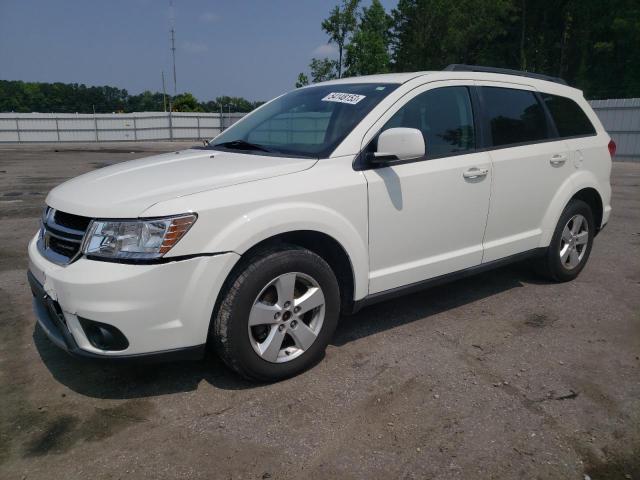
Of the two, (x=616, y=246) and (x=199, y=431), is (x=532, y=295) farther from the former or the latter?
(x=199, y=431)

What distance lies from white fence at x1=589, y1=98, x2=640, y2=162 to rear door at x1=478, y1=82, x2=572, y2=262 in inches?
708

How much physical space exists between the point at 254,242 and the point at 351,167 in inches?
31.4

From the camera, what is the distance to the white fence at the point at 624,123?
768 inches

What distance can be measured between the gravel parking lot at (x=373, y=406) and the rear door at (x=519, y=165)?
24.0 inches

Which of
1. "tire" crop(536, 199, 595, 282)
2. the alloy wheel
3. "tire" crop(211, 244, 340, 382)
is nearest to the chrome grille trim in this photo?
"tire" crop(211, 244, 340, 382)

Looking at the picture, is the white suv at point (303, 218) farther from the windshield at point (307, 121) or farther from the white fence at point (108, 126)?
the white fence at point (108, 126)

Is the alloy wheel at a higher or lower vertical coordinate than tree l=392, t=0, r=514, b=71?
lower

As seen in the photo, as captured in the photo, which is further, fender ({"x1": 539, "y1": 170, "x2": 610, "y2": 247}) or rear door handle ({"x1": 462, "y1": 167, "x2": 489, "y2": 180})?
fender ({"x1": 539, "y1": 170, "x2": 610, "y2": 247})

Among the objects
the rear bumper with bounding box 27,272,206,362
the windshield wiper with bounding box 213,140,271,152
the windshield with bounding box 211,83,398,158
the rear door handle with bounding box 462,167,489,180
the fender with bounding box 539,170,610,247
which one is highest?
the windshield with bounding box 211,83,398,158

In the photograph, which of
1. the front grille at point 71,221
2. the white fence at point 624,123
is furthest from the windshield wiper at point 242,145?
the white fence at point 624,123

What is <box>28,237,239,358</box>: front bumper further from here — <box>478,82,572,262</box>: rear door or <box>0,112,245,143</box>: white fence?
<box>0,112,245,143</box>: white fence

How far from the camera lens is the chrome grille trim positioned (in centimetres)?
266

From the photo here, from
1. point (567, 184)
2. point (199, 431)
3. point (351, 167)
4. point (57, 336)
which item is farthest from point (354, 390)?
point (567, 184)

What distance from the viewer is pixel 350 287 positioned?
3.23 meters
